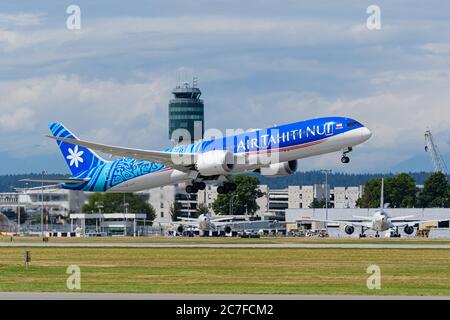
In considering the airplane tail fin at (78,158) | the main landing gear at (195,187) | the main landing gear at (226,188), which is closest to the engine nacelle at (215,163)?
the main landing gear at (195,187)

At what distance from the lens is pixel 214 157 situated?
80.6 metres

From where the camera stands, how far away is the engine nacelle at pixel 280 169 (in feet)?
275

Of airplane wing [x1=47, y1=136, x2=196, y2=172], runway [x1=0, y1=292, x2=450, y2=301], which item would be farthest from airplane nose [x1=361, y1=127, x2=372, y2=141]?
runway [x1=0, y1=292, x2=450, y2=301]

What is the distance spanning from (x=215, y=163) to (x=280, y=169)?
22.0ft

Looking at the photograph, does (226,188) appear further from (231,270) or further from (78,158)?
(231,270)

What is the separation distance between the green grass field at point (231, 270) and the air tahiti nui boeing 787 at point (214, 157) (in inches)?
263

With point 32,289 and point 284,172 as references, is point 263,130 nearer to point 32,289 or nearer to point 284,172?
point 284,172

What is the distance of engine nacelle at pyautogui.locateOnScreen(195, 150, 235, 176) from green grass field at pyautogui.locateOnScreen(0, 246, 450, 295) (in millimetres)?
6352

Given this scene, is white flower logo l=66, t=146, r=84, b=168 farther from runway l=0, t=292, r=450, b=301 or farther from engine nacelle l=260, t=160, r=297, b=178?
runway l=0, t=292, r=450, b=301

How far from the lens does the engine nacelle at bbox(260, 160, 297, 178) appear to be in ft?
275

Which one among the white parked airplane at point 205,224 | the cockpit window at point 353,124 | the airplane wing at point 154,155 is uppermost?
the cockpit window at point 353,124

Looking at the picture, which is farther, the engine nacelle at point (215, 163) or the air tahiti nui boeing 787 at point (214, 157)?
the engine nacelle at point (215, 163)

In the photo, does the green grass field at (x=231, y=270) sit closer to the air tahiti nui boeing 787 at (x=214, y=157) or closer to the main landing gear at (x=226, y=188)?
the main landing gear at (x=226, y=188)
